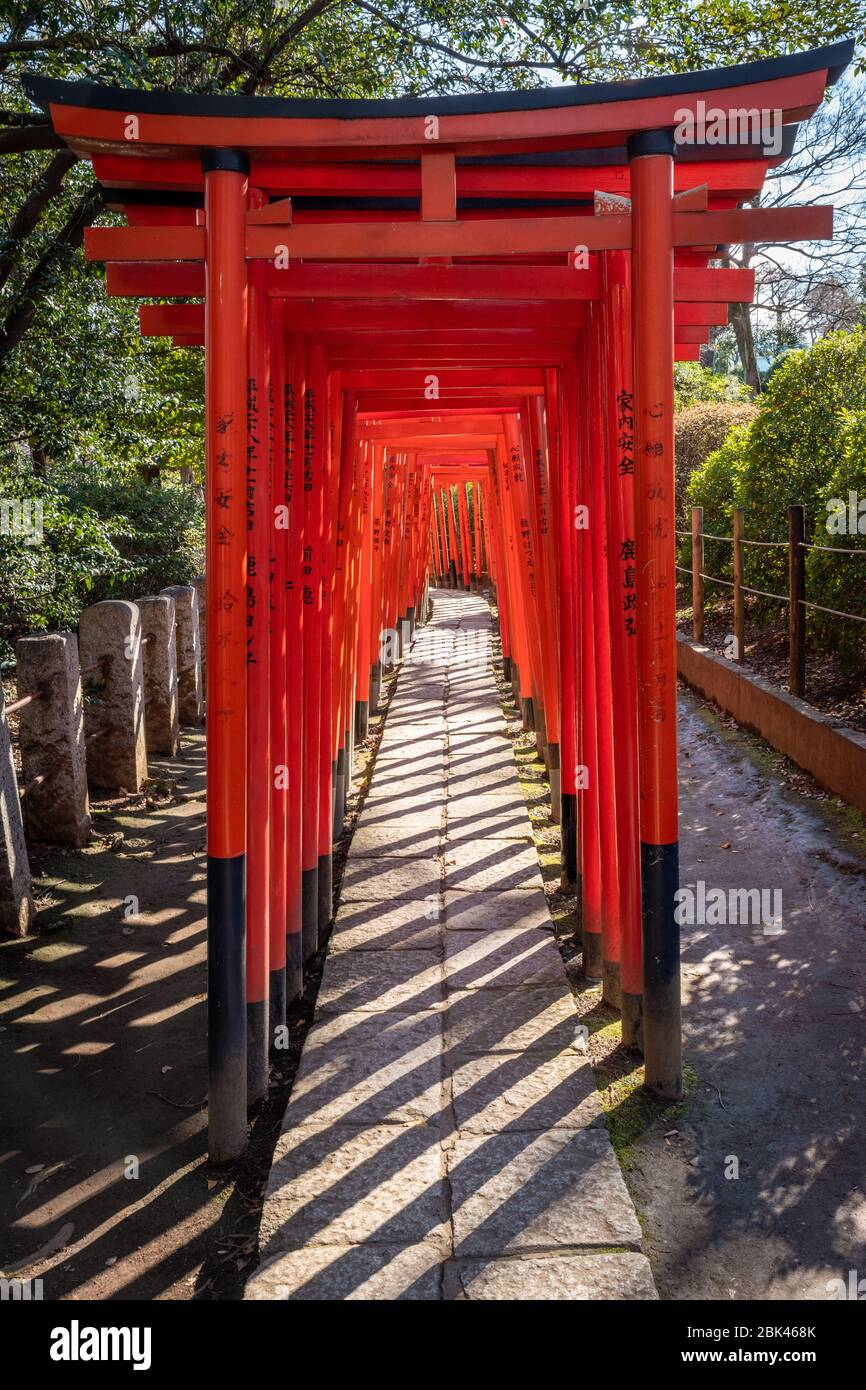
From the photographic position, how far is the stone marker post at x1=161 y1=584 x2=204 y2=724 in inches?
338

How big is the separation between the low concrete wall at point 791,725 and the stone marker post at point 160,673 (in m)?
4.24

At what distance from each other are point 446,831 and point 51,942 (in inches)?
86.1

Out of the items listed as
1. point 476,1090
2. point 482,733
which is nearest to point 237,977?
point 476,1090

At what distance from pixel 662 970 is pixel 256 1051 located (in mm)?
1302

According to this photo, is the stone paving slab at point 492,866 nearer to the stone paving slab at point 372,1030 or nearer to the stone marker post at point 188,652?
the stone paving slab at point 372,1030

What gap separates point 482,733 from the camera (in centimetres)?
870

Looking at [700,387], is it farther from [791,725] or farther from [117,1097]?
[117,1097]

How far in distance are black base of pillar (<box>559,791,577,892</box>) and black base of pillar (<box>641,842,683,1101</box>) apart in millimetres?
1725

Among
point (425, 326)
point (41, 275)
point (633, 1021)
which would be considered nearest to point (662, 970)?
point (633, 1021)

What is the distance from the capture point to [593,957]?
4387 mm

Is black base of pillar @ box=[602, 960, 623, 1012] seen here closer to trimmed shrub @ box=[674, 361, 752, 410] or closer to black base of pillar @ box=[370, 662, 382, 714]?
black base of pillar @ box=[370, 662, 382, 714]

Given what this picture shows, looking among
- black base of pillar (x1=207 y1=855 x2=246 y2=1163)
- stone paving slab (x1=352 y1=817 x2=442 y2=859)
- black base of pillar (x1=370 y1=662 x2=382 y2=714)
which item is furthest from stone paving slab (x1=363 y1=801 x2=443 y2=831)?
black base of pillar (x1=370 y1=662 x2=382 y2=714)

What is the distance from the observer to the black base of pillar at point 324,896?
4992 mm

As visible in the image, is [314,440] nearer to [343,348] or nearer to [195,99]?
[343,348]
